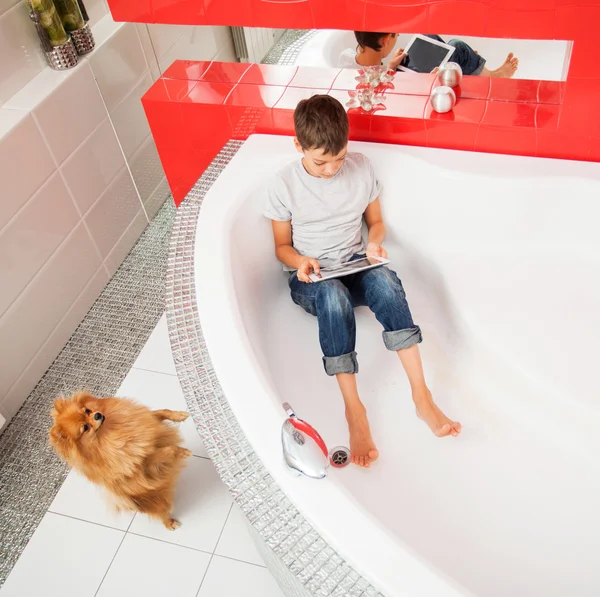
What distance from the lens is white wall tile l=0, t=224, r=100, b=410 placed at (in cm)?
181

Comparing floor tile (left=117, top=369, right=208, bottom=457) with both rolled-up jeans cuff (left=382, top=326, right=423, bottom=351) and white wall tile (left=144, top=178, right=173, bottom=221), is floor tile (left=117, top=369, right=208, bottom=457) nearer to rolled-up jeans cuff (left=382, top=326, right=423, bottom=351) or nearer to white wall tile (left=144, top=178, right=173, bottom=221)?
rolled-up jeans cuff (left=382, top=326, right=423, bottom=351)

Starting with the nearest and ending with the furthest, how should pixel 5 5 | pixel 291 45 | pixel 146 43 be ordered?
1. pixel 5 5
2. pixel 291 45
3. pixel 146 43

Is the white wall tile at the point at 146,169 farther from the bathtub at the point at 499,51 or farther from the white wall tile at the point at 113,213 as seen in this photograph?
the bathtub at the point at 499,51

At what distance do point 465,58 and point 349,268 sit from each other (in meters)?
0.82

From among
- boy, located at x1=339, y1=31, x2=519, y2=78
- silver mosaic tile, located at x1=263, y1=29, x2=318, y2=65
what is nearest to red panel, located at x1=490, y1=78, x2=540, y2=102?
boy, located at x1=339, y1=31, x2=519, y2=78

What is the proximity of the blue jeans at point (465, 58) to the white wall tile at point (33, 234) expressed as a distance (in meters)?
1.20

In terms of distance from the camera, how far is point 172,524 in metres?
1.51

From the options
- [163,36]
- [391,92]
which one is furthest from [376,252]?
[163,36]

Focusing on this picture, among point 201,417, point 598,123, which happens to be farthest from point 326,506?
point 598,123

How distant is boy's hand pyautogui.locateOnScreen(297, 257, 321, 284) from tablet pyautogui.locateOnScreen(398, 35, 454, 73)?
0.75 metres

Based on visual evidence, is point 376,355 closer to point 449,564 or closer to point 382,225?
point 382,225

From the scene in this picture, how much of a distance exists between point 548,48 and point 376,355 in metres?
0.95

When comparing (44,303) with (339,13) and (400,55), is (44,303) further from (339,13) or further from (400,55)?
(400,55)

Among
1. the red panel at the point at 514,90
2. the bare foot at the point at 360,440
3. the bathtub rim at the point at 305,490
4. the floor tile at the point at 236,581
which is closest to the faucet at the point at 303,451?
the bathtub rim at the point at 305,490
